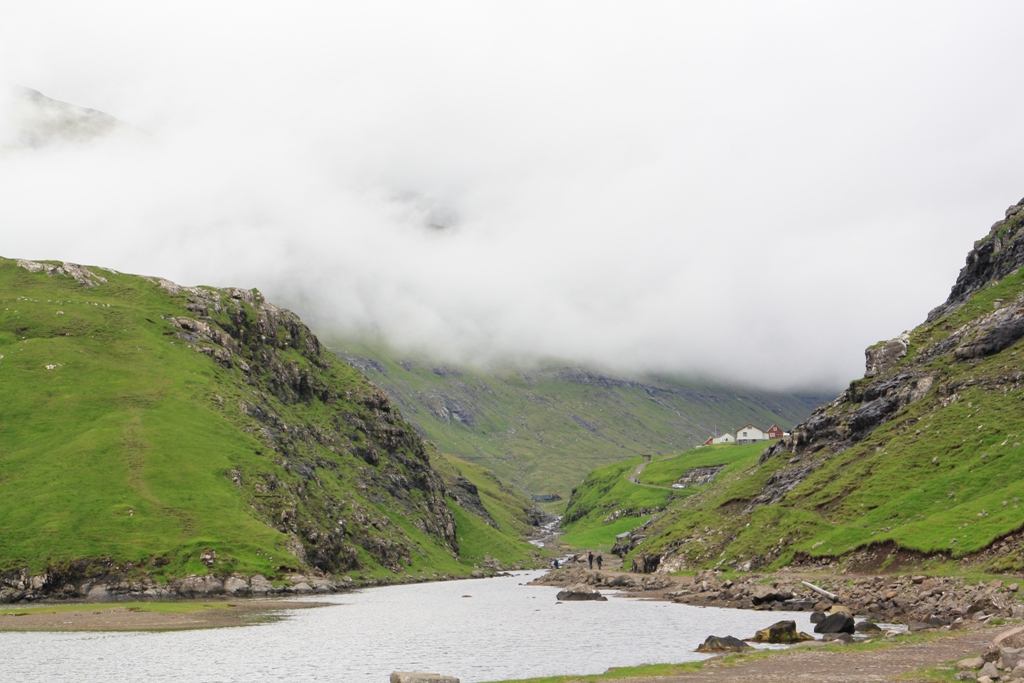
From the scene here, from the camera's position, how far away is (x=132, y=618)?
102 m

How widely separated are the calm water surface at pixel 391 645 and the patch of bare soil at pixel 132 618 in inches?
238

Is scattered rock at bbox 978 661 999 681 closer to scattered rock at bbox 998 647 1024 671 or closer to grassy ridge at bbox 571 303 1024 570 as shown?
scattered rock at bbox 998 647 1024 671

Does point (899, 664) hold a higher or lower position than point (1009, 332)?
lower

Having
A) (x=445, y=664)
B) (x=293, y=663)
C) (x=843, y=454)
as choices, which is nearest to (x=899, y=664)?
(x=445, y=664)

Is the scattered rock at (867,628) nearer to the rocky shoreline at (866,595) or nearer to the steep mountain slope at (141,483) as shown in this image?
the rocky shoreline at (866,595)

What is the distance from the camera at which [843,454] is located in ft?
507

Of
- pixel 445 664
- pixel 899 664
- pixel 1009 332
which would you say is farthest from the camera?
pixel 1009 332

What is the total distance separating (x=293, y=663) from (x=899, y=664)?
46.6 meters

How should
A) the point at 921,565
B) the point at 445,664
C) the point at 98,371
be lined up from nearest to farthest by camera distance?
the point at 445,664
the point at 921,565
the point at 98,371

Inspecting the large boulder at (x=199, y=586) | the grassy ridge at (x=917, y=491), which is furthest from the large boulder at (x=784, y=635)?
the large boulder at (x=199, y=586)

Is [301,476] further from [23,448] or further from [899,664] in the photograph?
[899,664]

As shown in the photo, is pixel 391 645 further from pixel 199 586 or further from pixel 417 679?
pixel 199 586

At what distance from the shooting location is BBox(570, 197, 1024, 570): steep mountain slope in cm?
9744

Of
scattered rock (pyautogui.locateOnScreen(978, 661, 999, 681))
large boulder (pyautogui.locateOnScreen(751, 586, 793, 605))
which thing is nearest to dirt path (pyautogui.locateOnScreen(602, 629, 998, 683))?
scattered rock (pyautogui.locateOnScreen(978, 661, 999, 681))
